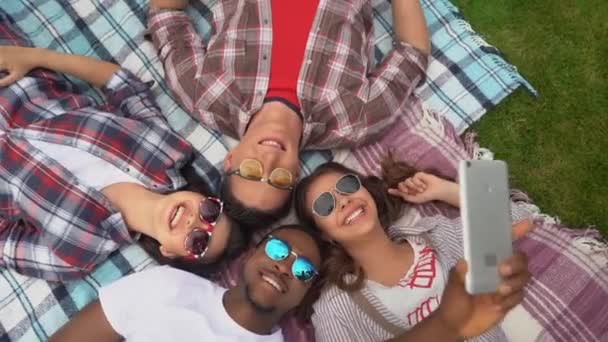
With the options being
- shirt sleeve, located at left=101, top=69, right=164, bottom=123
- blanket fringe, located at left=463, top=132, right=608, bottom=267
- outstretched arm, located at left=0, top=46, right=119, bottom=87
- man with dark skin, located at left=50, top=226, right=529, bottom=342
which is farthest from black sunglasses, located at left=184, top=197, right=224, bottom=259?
blanket fringe, located at left=463, top=132, right=608, bottom=267

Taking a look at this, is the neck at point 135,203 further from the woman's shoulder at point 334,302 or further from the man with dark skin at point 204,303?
the woman's shoulder at point 334,302

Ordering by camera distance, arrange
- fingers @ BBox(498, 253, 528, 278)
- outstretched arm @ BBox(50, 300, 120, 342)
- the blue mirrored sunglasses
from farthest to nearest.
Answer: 1. outstretched arm @ BBox(50, 300, 120, 342)
2. the blue mirrored sunglasses
3. fingers @ BBox(498, 253, 528, 278)

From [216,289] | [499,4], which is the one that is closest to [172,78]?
[216,289]

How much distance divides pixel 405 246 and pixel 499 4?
1469mm

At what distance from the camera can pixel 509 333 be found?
2.31m

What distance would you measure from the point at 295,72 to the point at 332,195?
716mm

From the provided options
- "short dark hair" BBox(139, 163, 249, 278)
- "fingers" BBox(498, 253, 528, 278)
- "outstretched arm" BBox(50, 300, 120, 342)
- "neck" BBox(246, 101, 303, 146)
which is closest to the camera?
"fingers" BBox(498, 253, 528, 278)

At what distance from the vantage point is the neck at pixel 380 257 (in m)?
2.22

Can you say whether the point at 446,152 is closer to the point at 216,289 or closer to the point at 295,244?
the point at 295,244

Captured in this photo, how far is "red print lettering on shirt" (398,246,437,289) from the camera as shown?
2221 millimetres

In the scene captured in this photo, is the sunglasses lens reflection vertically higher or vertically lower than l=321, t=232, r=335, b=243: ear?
higher

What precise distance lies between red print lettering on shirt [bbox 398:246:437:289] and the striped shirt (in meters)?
0.04

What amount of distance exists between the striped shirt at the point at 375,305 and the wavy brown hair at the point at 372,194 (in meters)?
0.05

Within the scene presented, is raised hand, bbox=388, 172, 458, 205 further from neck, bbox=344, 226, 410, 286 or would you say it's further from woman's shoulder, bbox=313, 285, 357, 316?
woman's shoulder, bbox=313, 285, 357, 316
